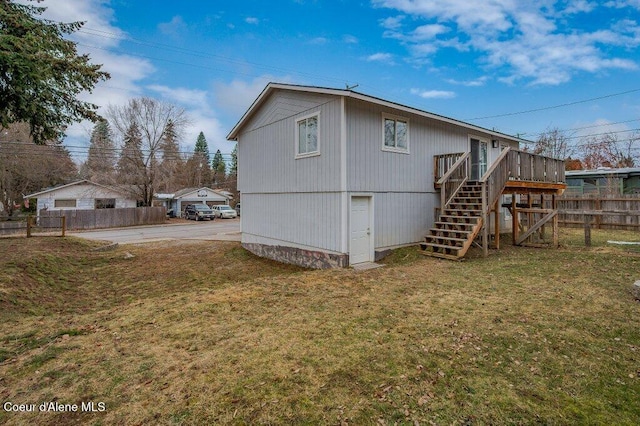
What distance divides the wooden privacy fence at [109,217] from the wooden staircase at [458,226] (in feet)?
93.8

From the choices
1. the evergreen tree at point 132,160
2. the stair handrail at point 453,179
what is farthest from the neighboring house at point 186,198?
the stair handrail at point 453,179

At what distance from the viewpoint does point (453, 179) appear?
10914 millimetres

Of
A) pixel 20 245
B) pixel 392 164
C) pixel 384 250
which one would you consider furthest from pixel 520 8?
pixel 20 245

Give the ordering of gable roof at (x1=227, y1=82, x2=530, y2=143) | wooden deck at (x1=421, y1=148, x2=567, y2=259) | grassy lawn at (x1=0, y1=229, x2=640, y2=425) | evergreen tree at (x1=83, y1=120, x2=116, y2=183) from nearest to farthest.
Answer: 1. grassy lawn at (x1=0, y1=229, x2=640, y2=425)
2. gable roof at (x1=227, y1=82, x2=530, y2=143)
3. wooden deck at (x1=421, y1=148, x2=567, y2=259)
4. evergreen tree at (x1=83, y1=120, x2=116, y2=183)

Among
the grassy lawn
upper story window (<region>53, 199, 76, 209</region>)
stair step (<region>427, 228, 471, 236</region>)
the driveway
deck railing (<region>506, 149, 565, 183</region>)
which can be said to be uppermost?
deck railing (<region>506, 149, 565, 183</region>)

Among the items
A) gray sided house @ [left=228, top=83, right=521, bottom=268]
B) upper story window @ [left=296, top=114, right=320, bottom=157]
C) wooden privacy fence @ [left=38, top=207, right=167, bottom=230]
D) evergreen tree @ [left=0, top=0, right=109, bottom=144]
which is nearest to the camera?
evergreen tree @ [left=0, top=0, right=109, bottom=144]

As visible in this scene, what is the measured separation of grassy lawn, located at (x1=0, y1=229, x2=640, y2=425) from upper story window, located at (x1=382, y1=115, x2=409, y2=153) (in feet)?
14.0

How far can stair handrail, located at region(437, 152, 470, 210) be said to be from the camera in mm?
10609

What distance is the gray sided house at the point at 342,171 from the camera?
9148mm

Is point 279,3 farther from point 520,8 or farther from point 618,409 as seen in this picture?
point 618,409

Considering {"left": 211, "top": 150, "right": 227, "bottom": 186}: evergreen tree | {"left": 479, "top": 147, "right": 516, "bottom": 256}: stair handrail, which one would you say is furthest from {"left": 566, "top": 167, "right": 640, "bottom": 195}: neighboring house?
{"left": 211, "top": 150, "right": 227, "bottom": 186}: evergreen tree

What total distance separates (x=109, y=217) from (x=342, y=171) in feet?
93.1

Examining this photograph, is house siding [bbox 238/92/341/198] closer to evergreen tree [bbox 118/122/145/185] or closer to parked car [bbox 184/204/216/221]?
parked car [bbox 184/204/216/221]

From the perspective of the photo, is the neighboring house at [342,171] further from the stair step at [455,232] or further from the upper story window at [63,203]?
the upper story window at [63,203]
